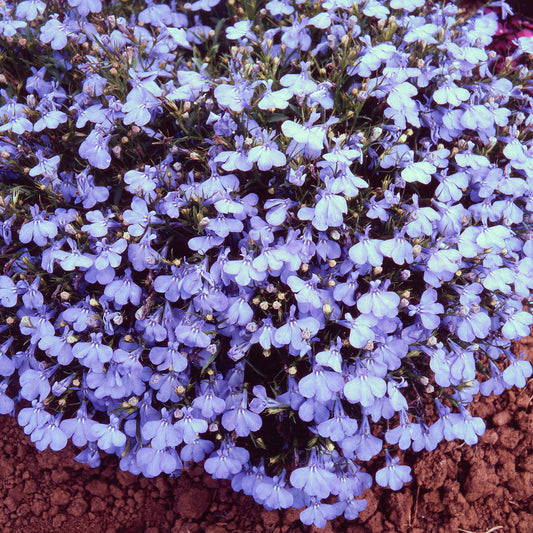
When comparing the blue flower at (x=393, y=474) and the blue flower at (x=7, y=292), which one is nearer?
the blue flower at (x=7, y=292)

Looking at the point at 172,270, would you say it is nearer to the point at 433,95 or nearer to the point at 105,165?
the point at 105,165

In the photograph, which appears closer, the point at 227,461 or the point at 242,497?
the point at 227,461

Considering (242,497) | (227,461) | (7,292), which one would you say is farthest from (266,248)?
(242,497)

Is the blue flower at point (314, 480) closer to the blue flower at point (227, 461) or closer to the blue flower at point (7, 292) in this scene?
the blue flower at point (227, 461)

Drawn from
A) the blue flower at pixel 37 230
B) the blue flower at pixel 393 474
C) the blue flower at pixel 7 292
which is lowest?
the blue flower at pixel 393 474

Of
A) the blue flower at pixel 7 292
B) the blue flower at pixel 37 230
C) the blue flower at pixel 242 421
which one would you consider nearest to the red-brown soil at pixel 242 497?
the blue flower at pixel 242 421

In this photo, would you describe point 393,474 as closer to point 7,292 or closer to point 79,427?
point 79,427

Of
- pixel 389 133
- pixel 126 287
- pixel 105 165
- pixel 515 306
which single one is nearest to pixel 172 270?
pixel 126 287
